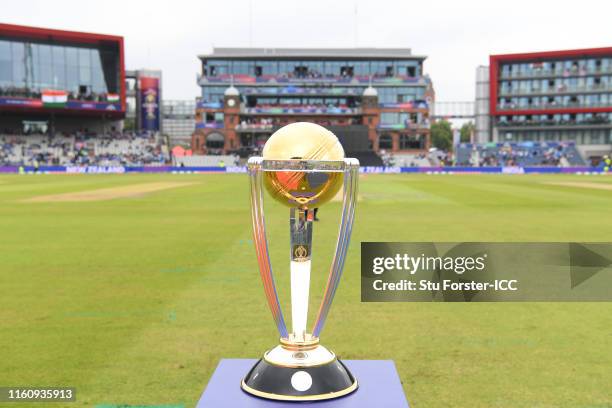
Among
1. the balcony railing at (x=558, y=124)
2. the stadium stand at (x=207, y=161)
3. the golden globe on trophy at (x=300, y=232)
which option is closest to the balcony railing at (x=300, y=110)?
the stadium stand at (x=207, y=161)

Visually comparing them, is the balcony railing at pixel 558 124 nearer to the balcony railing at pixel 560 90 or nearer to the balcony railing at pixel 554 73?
the balcony railing at pixel 560 90

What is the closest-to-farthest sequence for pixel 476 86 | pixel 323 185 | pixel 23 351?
pixel 323 185 < pixel 23 351 < pixel 476 86

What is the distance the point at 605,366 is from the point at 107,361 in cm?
448

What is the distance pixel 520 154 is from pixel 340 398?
8019 cm

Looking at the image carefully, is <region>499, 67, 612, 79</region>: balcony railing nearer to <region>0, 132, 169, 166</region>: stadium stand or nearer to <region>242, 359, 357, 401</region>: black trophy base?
<region>0, 132, 169, 166</region>: stadium stand

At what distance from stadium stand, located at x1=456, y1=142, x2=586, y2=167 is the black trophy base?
7445 cm

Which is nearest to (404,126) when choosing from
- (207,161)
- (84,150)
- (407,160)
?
(407,160)

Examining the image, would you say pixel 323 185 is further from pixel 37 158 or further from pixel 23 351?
pixel 37 158

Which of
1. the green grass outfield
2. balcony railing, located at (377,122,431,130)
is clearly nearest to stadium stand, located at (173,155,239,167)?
balcony railing, located at (377,122,431,130)

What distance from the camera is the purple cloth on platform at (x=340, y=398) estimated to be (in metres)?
3.40

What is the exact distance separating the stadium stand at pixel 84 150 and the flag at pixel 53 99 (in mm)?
5010

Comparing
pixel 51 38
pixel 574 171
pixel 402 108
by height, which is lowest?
pixel 574 171

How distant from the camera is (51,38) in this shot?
71.7m

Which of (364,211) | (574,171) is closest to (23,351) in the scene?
(364,211)
